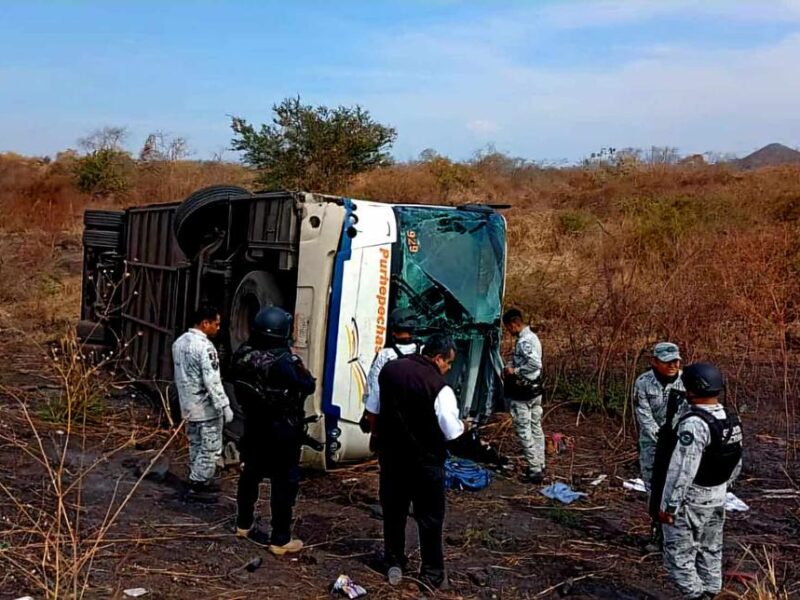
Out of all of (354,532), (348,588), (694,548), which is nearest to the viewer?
(694,548)

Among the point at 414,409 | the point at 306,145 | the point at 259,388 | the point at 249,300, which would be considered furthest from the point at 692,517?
the point at 306,145

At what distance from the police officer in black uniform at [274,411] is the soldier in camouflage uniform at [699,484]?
2.20 metres

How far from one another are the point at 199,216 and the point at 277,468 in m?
3.92

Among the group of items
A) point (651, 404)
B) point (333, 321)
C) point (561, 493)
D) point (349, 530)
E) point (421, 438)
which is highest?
point (333, 321)

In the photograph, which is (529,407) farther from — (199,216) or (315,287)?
(199,216)

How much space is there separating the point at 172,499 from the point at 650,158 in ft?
97.2

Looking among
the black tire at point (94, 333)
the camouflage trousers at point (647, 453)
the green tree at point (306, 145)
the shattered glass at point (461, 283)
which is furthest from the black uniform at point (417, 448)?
the green tree at point (306, 145)

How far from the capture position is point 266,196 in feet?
24.2

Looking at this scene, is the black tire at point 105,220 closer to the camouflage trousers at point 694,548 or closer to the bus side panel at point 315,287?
the bus side panel at point 315,287

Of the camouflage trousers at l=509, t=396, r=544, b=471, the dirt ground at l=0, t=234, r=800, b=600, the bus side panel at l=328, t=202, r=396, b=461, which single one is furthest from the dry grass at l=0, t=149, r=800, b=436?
the bus side panel at l=328, t=202, r=396, b=461

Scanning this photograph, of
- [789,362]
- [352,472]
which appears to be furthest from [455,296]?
[789,362]

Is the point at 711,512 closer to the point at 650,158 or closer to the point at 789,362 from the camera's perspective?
the point at 789,362

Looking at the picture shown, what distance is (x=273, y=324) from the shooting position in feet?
18.0

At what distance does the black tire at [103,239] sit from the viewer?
37.0ft
